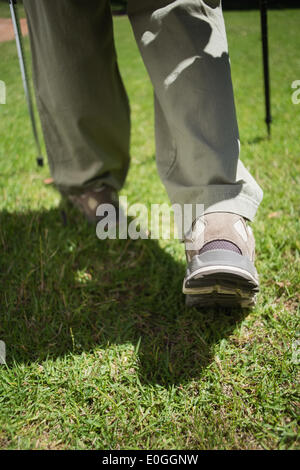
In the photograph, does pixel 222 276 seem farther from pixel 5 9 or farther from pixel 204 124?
pixel 5 9

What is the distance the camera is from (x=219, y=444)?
86cm

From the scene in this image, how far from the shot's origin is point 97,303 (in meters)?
1.29

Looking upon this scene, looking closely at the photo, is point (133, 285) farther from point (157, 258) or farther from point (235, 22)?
point (235, 22)

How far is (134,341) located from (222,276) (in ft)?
1.29

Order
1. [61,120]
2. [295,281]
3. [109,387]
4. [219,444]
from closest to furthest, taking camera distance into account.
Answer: [219,444] → [109,387] → [295,281] → [61,120]

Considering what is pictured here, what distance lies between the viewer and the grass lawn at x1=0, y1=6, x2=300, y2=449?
35.8 inches

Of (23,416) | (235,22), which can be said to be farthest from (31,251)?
(235,22)

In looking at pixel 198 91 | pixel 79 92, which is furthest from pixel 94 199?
pixel 198 91

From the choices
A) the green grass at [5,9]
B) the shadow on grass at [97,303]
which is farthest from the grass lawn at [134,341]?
the green grass at [5,9]

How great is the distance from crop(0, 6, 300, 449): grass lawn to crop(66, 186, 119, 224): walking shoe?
2.5 inches

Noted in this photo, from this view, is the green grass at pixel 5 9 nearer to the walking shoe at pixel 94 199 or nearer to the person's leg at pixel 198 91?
the person's leg at pixel 198 91

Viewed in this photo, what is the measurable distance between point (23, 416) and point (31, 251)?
0.73m

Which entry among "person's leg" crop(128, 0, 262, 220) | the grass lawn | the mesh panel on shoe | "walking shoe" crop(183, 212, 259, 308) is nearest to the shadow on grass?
the grass lawn

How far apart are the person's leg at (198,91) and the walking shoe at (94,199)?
0.59 m
